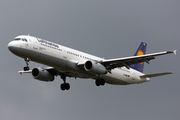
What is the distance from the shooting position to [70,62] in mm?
48812

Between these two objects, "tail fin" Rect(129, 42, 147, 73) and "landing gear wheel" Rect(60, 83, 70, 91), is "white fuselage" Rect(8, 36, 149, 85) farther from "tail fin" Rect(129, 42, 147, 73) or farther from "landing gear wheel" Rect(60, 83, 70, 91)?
"tail fin" Rect(129, 42, 147, 73)

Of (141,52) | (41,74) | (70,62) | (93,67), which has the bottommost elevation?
(93,67)

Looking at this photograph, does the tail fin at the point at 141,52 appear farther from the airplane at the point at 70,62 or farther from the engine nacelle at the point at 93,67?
the engine nacelle at the point at 93,67

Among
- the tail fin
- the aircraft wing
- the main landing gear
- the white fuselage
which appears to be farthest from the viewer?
the tail fin

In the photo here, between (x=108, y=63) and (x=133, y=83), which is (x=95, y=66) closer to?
(x=108, y=63)

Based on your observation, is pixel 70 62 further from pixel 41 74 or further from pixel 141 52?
pixel 141 52

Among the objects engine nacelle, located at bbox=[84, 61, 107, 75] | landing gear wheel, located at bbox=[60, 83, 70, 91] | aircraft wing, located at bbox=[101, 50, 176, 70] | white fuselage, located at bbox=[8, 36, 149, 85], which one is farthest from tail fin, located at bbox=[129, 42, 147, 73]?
engine nacelle, located at bbox=[84, 61, 107, 75]

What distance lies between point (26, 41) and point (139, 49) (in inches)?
941

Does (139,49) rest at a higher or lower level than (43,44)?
higher

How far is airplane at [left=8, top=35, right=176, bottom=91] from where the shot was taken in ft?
151

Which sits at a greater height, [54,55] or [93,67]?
[54,55]

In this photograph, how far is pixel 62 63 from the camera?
48.2 m

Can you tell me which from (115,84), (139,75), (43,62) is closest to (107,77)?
(115,84)

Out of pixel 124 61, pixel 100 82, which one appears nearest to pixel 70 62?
pixel 100 82
